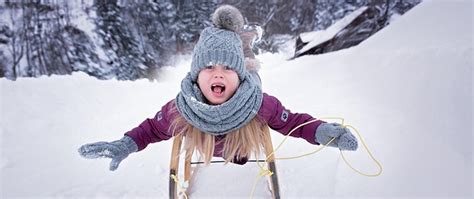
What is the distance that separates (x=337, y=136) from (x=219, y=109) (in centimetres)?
59

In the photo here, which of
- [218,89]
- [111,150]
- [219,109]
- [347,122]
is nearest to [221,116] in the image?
[219,109]

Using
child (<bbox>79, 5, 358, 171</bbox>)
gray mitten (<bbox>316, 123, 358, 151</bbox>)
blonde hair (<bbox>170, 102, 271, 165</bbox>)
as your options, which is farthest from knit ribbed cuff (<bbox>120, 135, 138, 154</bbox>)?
gray mitten (<bbox>316, 123, 358, 151</bbox>)

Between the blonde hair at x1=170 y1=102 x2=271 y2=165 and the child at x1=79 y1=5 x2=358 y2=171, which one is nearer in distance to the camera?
the child at x1=79 y1=5 x2=358 y2=171

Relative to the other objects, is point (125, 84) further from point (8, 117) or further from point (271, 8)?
point (271, 8)

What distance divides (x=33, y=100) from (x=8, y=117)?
0.59 m

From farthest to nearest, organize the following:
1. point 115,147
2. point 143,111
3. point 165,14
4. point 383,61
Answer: point 165,14, point 143,111, point 383,61, point 115,147

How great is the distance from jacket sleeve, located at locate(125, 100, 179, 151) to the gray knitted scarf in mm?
118

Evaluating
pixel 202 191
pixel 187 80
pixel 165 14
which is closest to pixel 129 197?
pixel 202 191

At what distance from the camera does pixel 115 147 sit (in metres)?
1.56

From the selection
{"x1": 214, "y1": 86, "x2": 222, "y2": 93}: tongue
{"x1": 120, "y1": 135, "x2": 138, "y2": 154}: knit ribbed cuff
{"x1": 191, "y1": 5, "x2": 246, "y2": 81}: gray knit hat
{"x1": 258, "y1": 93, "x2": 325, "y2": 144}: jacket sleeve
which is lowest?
{"x1": 120, "y1": 135, "x2": 138, "y2": 154}: knit ribbed cuff

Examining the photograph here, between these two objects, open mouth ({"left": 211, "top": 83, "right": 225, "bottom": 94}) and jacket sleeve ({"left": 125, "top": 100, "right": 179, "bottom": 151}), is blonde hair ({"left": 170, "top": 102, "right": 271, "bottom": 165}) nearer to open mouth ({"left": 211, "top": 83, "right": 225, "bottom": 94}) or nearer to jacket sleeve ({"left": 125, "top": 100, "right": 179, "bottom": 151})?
jacket sleeve ({"left": 125, "top": 100, "right": 179, "bottom": 151})

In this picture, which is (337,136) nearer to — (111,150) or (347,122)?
(111,150)

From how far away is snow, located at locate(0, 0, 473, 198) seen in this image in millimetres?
1878

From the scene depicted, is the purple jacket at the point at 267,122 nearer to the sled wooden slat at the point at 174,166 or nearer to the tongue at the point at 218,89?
the sled wooden slat at the point at 174,166
